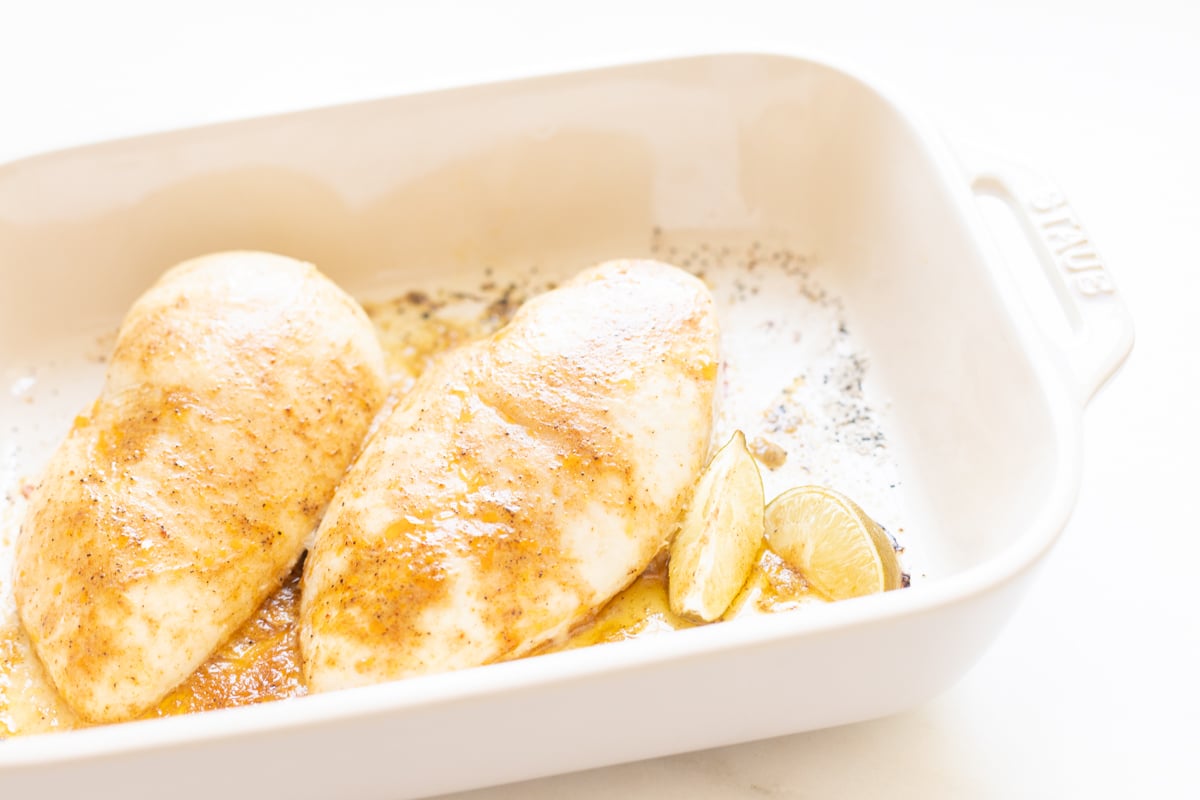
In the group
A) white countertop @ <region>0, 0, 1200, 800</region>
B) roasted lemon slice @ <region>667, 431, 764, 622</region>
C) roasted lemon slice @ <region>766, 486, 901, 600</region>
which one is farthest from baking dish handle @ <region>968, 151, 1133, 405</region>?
roasted lemon slice @ <region>667, 431, 764, 622</region>

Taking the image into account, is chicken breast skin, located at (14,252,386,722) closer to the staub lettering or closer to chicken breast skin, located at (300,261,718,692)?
chicken breast skin, located at (300,261,718,692)

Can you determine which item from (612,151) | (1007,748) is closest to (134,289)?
(612,151)

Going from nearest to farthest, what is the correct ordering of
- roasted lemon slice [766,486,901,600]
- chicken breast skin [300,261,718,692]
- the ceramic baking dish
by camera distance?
the ceramic baking dish → chicken breast skin [300,261,718,692] → roasted lemon slice [766,486,901,600]

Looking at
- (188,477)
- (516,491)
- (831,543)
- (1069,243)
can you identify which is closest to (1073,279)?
(1069,243)

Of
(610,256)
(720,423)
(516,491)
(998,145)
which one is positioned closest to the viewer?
(516,491)

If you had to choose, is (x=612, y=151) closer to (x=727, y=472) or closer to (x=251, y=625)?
(x=727, y=472)

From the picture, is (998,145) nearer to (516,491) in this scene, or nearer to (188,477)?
(516,491)
